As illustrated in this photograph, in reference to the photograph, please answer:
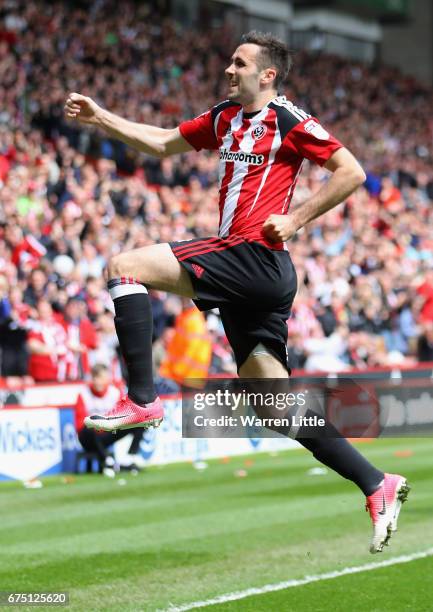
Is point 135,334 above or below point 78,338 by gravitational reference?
above

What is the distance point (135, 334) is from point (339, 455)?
1.27 metres

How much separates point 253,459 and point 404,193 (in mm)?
14404

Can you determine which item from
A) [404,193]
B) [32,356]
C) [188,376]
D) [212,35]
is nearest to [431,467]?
[188,376]

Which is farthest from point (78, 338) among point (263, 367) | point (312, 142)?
point (312, 142)

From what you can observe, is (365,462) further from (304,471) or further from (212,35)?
(212,35)

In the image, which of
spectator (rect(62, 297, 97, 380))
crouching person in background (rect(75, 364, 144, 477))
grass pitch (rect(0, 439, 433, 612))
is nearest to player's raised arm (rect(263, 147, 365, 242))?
grass pitch (rect(0, 439, 433, 612))

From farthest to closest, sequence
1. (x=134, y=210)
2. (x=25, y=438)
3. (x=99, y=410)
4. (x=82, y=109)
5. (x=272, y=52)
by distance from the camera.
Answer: (x=134, y=210) → (x=99, y=410) → (x=25, y=438) → (x=82, y=109) → (x=272, y=52)

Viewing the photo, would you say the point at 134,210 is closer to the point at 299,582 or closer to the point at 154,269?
the point at 299,582

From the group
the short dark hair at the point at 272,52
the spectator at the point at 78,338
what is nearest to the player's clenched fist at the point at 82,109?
the short dark hair at the point at 272,52

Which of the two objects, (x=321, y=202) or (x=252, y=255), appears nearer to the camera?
(x=321, y=202)

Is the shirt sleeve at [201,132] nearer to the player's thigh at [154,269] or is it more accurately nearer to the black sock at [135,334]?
the player's thigh at [154,269]

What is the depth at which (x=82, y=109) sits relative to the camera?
21.0ft

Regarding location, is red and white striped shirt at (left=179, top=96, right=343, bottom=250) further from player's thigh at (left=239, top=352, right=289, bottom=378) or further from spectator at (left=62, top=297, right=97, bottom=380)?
spectator at (left=62, top=297, right=97, bottom=380)

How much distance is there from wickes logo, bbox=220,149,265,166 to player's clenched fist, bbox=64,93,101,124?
0.78 metres
